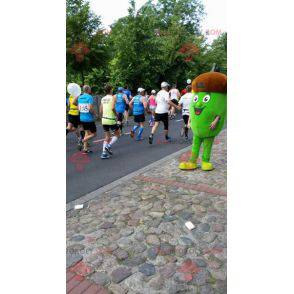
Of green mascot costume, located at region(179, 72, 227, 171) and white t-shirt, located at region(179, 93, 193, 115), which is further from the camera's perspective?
white t-shirt, located at region(179, 93, 193, 115)

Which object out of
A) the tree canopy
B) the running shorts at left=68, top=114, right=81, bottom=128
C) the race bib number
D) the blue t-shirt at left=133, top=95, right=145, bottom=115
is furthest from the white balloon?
the tree canopy

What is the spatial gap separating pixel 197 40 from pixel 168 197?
2785 cm

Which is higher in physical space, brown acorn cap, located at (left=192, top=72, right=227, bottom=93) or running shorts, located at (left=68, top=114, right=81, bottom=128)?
brown acorn cap, located at (left=192, top=72, right=227, bottom=93)

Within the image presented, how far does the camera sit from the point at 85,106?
746cm

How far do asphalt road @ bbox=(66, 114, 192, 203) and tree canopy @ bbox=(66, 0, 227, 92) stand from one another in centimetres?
356

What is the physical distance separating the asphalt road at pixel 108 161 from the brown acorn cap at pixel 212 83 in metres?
2.33

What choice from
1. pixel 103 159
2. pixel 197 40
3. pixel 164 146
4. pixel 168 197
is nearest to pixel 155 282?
pixel 168 197

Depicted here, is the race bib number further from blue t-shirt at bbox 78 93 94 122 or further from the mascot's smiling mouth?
the mascot's smiling mouth

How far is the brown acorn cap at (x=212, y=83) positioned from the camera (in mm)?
4926

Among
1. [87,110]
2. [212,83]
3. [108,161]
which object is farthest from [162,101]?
[212,83]

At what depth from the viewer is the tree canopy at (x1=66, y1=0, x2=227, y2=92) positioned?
632 inches

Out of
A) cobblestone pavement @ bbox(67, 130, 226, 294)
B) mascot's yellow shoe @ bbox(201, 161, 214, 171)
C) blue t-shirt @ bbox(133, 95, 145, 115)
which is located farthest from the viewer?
blue t-shirt @ bbox(133, 95, 145, 115)

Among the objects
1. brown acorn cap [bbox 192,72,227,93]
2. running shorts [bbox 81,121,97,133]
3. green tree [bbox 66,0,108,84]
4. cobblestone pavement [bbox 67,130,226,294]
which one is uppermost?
green tree [bbox 66,0,108,84]
